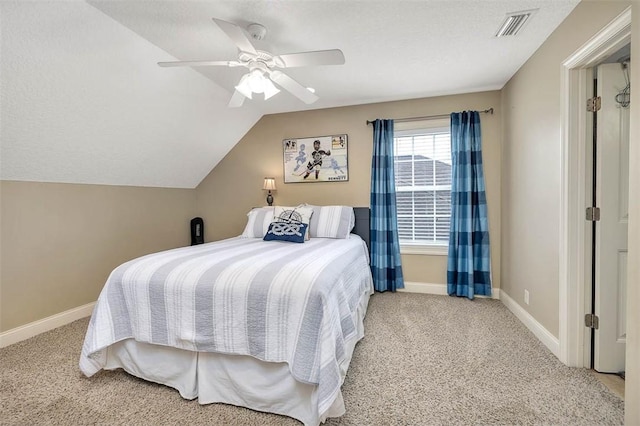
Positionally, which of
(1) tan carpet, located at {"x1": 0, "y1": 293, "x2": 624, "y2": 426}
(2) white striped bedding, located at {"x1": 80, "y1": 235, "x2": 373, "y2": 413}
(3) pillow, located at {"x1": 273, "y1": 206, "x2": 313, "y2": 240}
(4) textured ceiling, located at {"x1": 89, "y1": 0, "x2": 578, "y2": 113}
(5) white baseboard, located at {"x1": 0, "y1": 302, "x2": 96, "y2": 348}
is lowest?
(1) tan carpet, located at {"x1": 0, "y1": 293, "x2": 624, "y2": 426}

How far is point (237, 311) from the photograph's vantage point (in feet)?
5.02

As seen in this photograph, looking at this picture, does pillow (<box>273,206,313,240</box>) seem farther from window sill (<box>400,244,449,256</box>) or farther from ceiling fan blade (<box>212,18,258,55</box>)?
ceiling fan blade (<box>212,18,258,55</box>)

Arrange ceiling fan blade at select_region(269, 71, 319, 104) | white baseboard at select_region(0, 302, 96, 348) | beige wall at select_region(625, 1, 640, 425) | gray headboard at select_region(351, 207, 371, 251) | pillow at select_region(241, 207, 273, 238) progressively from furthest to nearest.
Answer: gray headboard at select_region(351, 207, 371, 251)
pillow at select_region(241, 207, 273, 238)
white baseboard at select_region(0, 302, 96, 348)
ceiling fan blade at select_region(269, 71, 319, 104)
beige wall at select_region(625, 1, 640, 425)

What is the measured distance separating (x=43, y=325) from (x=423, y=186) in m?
4.07

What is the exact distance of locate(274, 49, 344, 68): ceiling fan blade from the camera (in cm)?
173

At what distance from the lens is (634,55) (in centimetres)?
122

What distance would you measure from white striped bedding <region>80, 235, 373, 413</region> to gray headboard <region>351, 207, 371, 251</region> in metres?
1.64

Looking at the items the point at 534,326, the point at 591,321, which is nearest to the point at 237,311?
the point at 591,321

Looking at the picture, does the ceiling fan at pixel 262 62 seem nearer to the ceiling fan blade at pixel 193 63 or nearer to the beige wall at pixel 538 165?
the ceiling fan blade at pixel 193 63

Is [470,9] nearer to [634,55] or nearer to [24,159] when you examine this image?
Answer: [634,55]

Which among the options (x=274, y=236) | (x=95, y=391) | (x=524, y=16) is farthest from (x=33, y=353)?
(x=524, y=16)

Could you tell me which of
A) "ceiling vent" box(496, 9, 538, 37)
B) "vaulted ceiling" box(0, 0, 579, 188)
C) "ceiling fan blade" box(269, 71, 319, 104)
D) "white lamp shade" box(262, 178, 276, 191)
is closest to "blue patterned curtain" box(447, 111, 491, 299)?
"vaulted ceiling" box(0, 0, 579, 188)

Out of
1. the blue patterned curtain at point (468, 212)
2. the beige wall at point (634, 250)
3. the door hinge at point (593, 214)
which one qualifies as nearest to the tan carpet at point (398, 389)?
the beige wall at point (634, 250)

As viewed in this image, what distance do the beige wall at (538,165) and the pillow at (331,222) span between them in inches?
65.8
